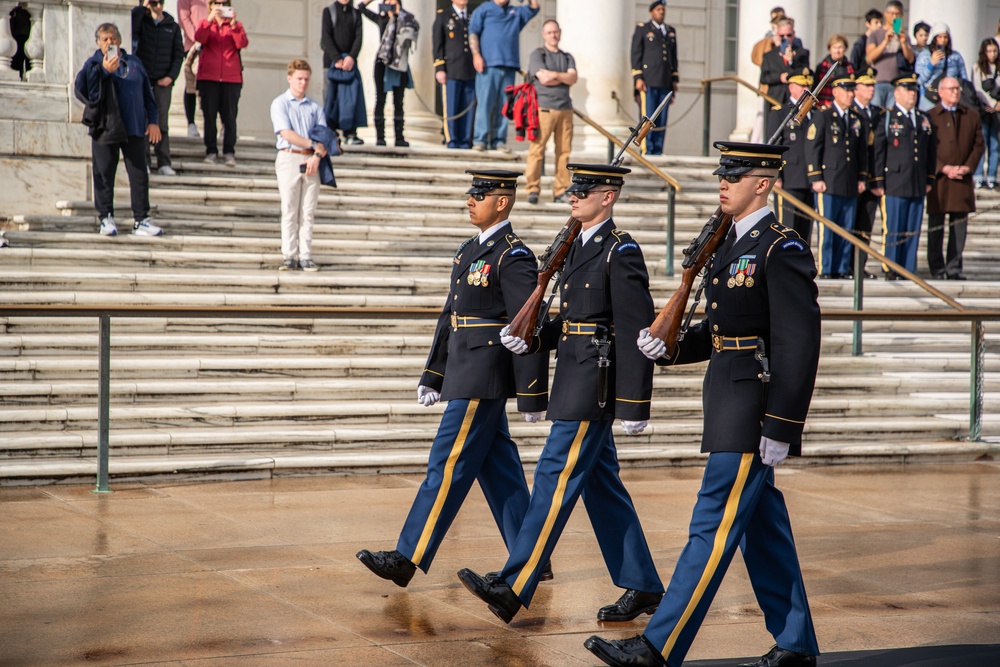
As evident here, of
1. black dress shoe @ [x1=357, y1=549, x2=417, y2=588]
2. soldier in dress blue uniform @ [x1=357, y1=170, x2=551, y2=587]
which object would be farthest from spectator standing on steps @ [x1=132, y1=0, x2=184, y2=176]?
black dress shoe @ [x1=357, y1=549, x2=417, y2=588]

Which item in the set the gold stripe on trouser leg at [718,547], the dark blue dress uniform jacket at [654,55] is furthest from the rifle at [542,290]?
the dark blue dress uniform jacket at [654,55]

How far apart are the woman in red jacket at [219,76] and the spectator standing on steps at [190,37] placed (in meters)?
0.71

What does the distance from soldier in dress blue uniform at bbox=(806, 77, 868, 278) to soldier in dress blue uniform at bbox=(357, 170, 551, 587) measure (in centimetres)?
788

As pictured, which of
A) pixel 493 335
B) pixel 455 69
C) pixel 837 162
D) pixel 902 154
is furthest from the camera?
pixel 455 69

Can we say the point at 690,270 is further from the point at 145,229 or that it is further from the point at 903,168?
the point at 903,168

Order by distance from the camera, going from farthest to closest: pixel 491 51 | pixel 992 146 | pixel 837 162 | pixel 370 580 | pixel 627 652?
pixel 992 146 < pixel 491 51 < pixel 837 162 < pixel 370 580 < pixel 627 652

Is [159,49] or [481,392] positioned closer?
[481,392]

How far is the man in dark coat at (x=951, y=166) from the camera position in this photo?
13961 mm

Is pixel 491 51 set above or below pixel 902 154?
above

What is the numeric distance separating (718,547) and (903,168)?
994cm

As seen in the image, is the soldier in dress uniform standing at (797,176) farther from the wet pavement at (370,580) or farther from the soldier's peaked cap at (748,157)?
the soldier's peaked cap at (748,157)

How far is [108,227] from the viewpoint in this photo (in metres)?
11.2

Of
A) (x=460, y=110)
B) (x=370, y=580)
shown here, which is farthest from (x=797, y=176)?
(x=370, y=580)

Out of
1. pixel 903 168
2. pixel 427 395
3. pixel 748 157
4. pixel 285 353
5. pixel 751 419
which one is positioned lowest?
pixel 285 353
